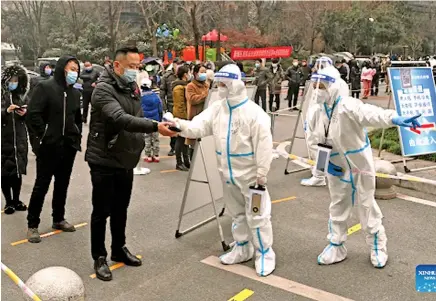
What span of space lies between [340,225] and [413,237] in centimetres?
127

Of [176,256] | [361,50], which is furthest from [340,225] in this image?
[361,50]

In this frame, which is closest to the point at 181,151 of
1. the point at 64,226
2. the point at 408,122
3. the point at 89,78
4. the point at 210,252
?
the point at 64,226

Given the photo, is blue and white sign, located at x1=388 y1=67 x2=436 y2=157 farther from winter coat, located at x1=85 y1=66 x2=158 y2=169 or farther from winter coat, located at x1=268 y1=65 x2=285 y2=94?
winter coat, located at x1=268 y1=65 x2=285 y2=94

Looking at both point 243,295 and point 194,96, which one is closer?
point 243,295

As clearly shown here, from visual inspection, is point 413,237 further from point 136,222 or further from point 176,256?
point 136,222

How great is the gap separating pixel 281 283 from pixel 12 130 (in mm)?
3850

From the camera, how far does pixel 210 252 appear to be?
17.4ft

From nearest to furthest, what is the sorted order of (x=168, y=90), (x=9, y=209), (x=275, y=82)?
(x=9, y=209)
(x=168, y=90)
(x=275, y=82)

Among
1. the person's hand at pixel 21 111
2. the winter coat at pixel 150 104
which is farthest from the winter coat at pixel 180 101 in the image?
the person's hand at pixel 21 111

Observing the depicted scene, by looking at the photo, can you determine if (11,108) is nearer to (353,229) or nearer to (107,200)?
(107,200)

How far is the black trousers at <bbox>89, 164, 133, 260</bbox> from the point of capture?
14.7 ft

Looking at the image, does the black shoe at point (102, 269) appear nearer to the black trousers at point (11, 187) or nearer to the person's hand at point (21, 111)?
the black trousers at point (11, 187)

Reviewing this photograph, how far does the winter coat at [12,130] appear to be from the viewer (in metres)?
6.20

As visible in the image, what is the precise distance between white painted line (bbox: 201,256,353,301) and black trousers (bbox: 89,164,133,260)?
3.18 feet
